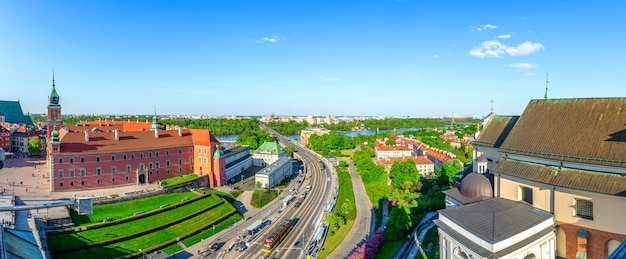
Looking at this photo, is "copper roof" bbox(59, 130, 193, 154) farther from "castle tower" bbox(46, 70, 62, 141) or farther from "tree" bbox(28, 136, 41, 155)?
"tree" bbox(28, 136, 41, 155)

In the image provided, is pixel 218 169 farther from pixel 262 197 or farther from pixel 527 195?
pixel 527 195

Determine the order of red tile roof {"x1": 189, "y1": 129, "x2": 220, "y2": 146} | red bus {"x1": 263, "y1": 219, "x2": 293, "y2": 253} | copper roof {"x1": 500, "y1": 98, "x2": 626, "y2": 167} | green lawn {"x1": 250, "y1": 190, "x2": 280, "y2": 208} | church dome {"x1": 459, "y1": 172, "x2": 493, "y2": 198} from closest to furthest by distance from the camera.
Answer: copper roof {"x1": 500, "y1": 98, "x2": 626, "y2": 167} < church dome {"x1": 459, "y1": 172, "x2": 493, "y2": 198} < red bus {"x1": 263, "y1": 219, "x2": 293, "y2": 253} < green lawn {"x1": 250, "y1": 190, "x2": 280, "y2": 208} < red tile roof {"x1": 189, "y1": 129, "x2": 220, "y2": 146}

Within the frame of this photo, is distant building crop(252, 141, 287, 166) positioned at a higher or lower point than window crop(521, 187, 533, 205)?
lower

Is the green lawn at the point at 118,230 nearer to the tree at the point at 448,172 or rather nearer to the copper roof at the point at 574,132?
the copper roof at the point at 574,132

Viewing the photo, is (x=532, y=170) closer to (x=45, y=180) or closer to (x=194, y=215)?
(x=194, y=215)

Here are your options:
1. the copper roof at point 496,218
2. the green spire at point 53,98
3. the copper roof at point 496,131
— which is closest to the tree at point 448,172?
the copper roof at point 496,131

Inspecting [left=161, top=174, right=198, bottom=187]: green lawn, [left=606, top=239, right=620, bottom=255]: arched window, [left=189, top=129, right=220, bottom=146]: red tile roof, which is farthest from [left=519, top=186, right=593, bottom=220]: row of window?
[left=189, top=129, right=220, bottom=146]: red tile roof
